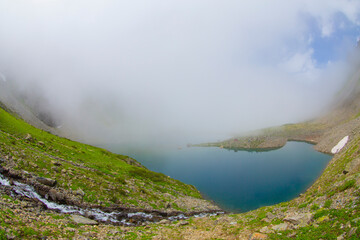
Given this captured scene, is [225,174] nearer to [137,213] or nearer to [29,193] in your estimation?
[137,213]

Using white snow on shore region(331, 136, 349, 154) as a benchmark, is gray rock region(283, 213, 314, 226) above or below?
below

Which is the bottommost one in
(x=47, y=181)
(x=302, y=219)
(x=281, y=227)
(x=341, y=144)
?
(x=47, y=181)

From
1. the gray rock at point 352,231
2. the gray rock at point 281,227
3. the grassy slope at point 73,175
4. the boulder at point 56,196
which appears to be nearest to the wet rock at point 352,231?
the gray rock at point 352,231

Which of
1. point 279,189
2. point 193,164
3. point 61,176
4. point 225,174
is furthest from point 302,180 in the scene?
point 61,176

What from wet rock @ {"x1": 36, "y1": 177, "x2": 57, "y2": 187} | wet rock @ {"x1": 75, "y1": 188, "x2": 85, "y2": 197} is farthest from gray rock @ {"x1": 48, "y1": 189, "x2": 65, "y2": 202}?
wet rock @ {"x1": 75, "y1": 188, "x2": 85, "y2": 197}

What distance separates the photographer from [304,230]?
1777cm

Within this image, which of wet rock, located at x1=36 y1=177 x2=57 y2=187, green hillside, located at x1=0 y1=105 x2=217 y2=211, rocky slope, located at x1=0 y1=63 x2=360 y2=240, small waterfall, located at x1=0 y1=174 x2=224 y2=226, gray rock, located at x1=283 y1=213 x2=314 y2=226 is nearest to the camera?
rocky slope, located at x1=0 y1=63 x2=360 y2=240

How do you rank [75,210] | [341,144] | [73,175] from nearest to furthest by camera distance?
[75,210], [73,175], [341,144]

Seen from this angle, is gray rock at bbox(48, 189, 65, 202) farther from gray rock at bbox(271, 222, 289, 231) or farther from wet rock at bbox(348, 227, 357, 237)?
wet rock at bbox(348, 227, 357, 237)

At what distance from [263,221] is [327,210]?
958 cm

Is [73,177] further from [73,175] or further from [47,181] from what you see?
[47,181]

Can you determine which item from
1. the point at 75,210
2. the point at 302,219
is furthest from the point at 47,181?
the point at 302,219

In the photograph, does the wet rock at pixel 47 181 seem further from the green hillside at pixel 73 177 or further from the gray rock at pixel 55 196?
the gray rock at pixel 55 196

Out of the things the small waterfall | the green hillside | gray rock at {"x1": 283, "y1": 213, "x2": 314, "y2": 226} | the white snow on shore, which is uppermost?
the white snow on shore
